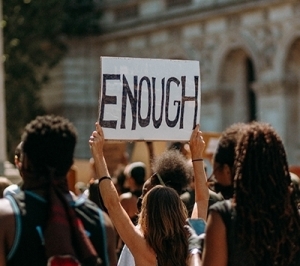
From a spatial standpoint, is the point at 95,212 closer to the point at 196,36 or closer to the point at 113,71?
the point at 113,71

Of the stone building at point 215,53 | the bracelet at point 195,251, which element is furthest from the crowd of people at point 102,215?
the stone building at point 215,53

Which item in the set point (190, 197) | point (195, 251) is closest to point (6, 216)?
point (195, 251)

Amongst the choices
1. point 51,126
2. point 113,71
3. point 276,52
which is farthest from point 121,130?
point 276,52

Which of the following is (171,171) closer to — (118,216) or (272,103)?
(118,216)

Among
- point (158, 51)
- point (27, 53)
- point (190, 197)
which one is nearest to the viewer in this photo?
point (190, 197)

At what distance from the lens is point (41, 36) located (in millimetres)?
29672

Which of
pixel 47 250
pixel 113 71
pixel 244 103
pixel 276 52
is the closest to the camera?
pixel 47 250

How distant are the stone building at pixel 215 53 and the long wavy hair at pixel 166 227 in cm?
1959

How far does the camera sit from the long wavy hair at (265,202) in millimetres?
4973

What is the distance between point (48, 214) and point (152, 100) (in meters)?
2.31

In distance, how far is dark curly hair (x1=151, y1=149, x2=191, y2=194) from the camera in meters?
7.14

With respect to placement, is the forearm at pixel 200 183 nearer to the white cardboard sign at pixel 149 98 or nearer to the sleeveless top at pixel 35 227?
the white cardboard sign at pixel 149 98

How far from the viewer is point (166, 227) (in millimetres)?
5902

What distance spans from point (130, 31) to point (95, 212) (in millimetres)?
26365
